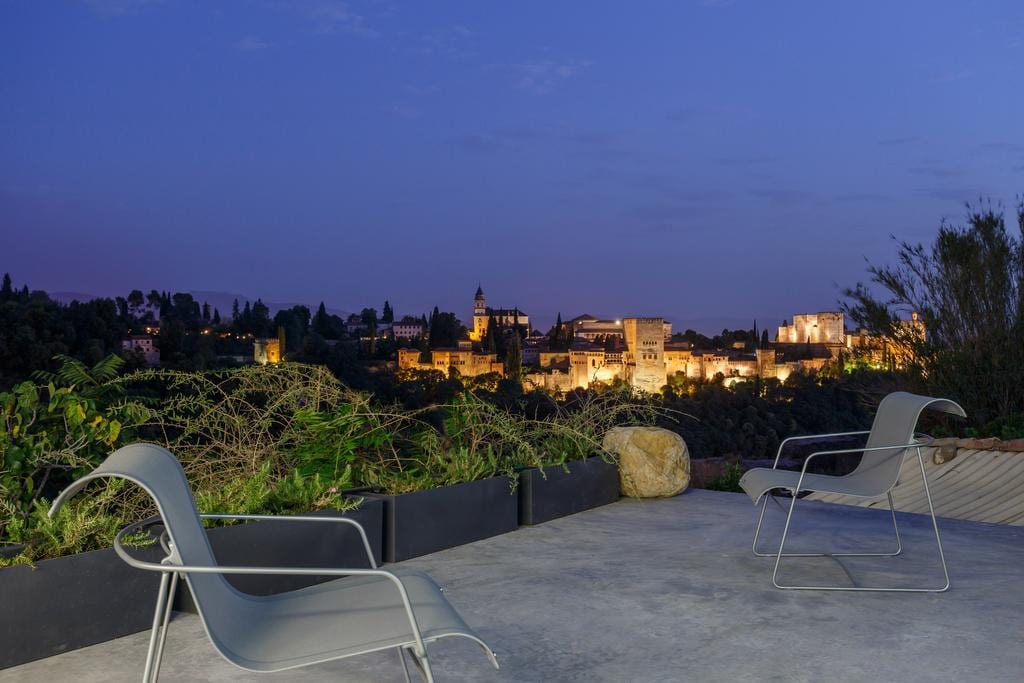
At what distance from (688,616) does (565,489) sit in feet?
6.38

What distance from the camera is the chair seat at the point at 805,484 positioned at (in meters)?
3.64

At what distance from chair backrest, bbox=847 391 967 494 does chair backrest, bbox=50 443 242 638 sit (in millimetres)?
2757

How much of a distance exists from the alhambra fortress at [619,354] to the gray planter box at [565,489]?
3188cm

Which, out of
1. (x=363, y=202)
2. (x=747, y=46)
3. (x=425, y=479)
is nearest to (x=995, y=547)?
(x=425, y=479)

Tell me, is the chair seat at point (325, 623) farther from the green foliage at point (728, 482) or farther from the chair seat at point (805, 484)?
the green foliage at point (728, 482)

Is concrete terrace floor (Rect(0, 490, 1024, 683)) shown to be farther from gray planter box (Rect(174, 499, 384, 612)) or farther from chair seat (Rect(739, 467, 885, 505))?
chair seat (Rect(739, 467, 885, 505))

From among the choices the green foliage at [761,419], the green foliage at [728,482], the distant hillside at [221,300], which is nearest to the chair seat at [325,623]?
the green foliage at [728,482]

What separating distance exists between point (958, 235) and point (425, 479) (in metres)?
5.78

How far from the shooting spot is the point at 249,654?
5.74ft

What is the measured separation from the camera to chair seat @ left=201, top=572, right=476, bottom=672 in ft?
5.72

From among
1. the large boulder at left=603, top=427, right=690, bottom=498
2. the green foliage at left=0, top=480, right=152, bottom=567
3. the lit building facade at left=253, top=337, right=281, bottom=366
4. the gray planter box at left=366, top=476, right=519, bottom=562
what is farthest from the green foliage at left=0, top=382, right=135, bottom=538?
the lit building facade at left=253, top=337, right=281, bottom=366

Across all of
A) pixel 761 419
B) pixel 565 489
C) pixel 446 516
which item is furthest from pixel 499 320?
pixel 446 516

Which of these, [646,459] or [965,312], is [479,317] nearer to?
[965,312]

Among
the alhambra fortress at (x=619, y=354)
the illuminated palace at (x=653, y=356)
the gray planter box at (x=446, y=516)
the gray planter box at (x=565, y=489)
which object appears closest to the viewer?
the gray planter box at (x=446, y=516)
